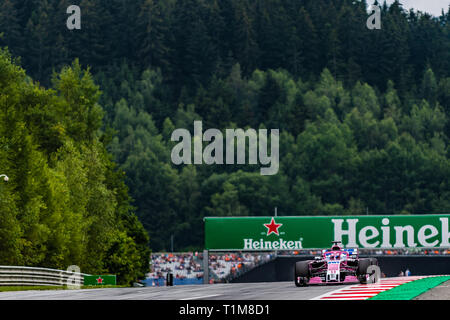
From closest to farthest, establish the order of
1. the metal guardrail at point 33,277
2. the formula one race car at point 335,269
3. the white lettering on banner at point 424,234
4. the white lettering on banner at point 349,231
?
the formula one race car at point 335,269, the metal guardrail at point 33,277, the white lettering on banner at point 349,231, the white lettering on banner at point 424,234

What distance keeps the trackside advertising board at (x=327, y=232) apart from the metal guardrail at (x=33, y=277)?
791 inches

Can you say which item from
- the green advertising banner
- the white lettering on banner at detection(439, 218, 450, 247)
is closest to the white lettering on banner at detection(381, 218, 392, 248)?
the white lettering on banner at detection(439, 218, 450, 247)

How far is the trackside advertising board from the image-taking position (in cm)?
7331

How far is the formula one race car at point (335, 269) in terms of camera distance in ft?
108

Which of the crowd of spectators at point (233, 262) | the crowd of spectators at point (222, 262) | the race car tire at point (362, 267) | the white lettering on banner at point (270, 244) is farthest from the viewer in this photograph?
the crowd of spectators at point (233, 262)

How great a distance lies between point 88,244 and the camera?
6662cm

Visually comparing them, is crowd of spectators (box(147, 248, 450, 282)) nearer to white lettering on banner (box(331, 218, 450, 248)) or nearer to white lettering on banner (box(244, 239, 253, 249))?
white lettering on banner (box(331, 218, 450, 248))

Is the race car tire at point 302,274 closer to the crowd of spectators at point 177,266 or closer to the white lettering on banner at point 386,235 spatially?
the white lettering on banner at point 386,235

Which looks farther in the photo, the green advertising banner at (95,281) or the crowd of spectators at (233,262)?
the crowd of spectators at (233,262)

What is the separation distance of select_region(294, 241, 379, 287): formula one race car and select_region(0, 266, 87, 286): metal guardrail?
1640 centimetres

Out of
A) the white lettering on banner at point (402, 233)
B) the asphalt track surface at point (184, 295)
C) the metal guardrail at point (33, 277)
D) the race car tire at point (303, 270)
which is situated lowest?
the metal guardrail at point (33, 277)

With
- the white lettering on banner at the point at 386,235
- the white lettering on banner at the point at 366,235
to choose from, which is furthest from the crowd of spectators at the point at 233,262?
the white lettering on banner at the point at 386,235

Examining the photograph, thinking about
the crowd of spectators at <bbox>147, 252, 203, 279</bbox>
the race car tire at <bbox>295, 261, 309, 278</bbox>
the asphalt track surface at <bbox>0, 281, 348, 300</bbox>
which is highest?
the race car tire at <bbox>295, 261, 309, 278</bbox>
